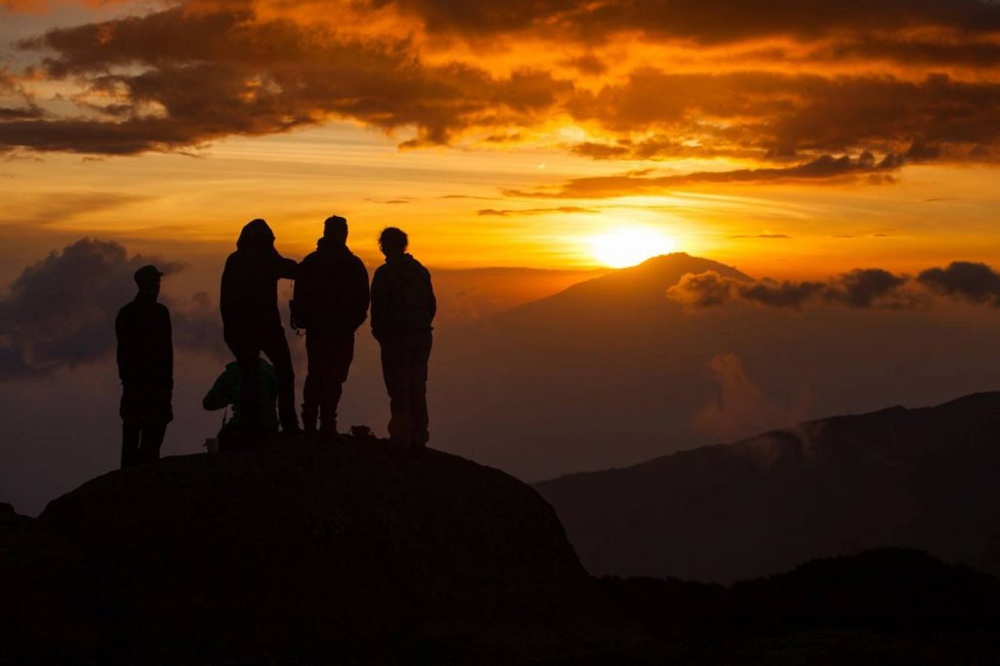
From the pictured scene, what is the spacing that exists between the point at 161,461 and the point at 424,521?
3.57 m

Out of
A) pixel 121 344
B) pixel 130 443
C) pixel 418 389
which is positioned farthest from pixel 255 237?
pixel 130 443

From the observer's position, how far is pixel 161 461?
1483 centimetres

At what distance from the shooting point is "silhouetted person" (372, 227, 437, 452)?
15438mm

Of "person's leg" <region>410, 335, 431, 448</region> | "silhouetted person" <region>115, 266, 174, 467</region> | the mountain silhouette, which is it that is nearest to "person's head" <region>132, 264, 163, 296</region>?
"silhouetted person" <region>115, 266, 174, 467</region>

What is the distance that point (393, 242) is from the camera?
15.6 metres

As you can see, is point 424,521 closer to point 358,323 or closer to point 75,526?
point 358,323

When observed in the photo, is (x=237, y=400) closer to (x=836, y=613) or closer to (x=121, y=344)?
(x=121, y=344)

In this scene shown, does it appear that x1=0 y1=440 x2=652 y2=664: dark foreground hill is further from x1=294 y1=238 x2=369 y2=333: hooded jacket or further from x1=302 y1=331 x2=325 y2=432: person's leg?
x1=294 y1=238 x2=369 y2=333: hooded jacket

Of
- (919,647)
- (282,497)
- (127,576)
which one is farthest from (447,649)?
(919,647)

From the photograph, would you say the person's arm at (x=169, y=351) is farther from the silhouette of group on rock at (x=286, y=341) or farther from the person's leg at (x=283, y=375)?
the person's leg at (x=283, y=375)

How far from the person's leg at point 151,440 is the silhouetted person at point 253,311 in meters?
1.30

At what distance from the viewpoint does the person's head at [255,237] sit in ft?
48.6

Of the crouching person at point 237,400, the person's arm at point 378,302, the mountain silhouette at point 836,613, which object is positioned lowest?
the mountain silhouette at point 836,613

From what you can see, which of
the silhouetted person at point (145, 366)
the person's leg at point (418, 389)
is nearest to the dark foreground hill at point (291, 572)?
the person's leg at point (418, 389)
